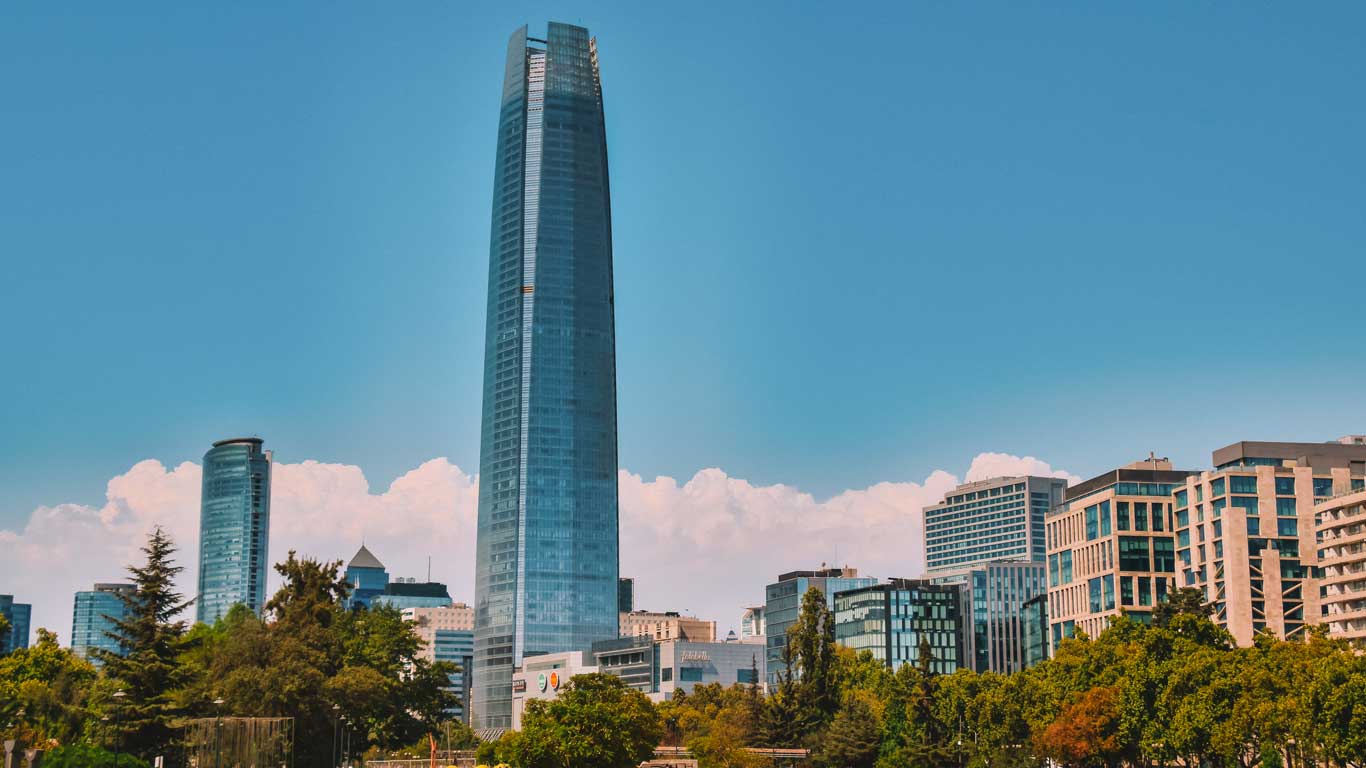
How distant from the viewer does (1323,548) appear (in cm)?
16638

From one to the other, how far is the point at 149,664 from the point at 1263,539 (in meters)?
128

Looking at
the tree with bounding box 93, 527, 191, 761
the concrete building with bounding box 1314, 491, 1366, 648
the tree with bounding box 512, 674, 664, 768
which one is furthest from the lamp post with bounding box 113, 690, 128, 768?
the concrete building with bounding box 1314, 491, 1366, 648

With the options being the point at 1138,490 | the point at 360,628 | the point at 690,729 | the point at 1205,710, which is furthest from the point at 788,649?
the point at 1138,490

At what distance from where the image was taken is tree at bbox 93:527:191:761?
100812 millimetres

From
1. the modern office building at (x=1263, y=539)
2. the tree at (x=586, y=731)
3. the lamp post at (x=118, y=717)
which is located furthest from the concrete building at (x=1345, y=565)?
the lamp post at (x=118, y=717)

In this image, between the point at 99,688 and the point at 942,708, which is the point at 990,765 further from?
the point at 99,688

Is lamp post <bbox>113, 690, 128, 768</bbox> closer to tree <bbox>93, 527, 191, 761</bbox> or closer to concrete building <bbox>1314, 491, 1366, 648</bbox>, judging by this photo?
tree <bbox>93, 527, 191, 761</bbox>

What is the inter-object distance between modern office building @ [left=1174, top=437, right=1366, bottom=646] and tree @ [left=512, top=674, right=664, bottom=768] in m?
80.5

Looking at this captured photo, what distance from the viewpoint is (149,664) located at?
101812 mm

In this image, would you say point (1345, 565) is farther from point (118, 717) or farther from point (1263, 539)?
point (118, 717)

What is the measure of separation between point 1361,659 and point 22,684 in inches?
3967

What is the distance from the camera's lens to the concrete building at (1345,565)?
155375mm

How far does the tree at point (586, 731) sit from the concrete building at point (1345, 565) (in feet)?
251

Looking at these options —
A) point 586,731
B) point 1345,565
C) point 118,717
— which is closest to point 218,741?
point 118,717
